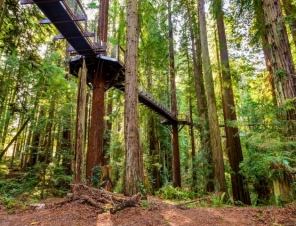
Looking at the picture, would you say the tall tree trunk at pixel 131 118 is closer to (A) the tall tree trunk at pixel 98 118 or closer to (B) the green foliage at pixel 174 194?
(A) the tall tree trunk at pixel 98 118

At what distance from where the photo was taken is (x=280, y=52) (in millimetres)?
4555

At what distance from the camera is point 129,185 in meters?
4.72

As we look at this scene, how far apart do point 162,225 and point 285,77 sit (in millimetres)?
4132

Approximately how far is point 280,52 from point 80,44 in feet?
22.8

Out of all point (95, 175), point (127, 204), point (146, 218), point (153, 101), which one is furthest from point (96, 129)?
point (146, 218)

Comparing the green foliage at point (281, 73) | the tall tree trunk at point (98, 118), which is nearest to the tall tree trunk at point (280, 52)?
the green foliage at point (281, 73)

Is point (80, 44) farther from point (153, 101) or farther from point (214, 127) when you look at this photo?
point (214, 127)

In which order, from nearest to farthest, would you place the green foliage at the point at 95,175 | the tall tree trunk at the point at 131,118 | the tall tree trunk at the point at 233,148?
the tall tree trunk at the point at 131,118 → the green foliage at the point at 95,175 → the tall tree trunk at the point at 233,148

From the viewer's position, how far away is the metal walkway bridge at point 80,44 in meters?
6.20

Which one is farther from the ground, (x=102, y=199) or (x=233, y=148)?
(x=233, y=148)

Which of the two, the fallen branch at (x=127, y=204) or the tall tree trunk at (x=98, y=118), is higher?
the tall tree trunk at (x=98, y=118)

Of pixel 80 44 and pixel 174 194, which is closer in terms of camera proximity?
pixel 80 44

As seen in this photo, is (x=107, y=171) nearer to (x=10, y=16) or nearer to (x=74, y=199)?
(x=74, y=199)

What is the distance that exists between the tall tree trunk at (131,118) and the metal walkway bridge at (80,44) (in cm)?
194
